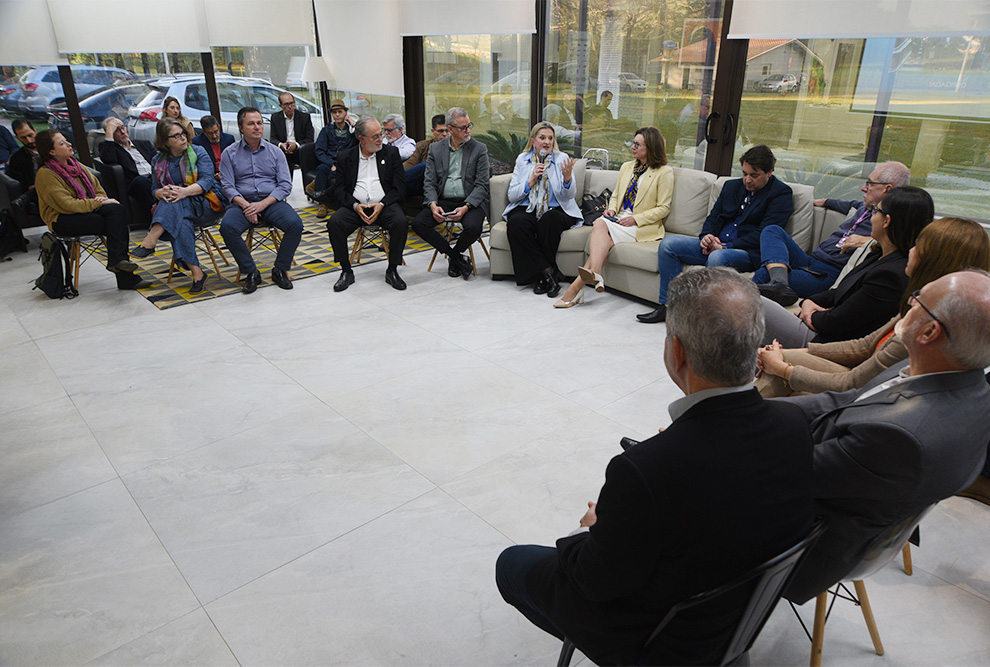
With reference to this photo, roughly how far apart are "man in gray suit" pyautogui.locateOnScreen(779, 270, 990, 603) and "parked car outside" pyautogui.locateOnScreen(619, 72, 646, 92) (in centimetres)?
497

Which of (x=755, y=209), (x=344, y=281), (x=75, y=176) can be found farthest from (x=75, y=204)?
(x=755, y=209)

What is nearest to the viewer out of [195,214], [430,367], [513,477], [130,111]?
[513,477]

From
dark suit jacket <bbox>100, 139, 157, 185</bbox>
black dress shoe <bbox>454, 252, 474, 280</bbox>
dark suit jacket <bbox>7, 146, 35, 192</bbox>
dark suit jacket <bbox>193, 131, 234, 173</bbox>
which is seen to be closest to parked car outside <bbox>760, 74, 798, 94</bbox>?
black dress shoe <bbox>454, 252, 474, 280</bbox>

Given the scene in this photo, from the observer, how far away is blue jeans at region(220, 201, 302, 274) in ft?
17.4

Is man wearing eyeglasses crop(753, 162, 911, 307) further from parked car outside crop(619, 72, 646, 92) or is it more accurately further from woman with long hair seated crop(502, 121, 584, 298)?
parked car outside crop(619, 72, 646, 92)

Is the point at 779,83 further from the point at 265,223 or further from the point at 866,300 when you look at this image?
the point at 265,223

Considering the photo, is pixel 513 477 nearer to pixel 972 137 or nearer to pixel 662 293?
pixel 662 293

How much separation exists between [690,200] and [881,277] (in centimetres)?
239

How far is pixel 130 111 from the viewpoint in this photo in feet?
24.9

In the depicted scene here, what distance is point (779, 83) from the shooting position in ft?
17.1

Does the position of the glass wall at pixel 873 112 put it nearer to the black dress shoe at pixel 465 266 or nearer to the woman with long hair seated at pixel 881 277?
the woman with long hair seated at pixel 881 277

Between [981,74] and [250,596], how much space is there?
523cm

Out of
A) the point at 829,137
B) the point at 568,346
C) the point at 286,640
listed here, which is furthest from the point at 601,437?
the point at 829,137

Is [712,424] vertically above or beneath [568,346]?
above
